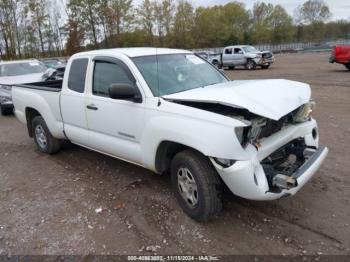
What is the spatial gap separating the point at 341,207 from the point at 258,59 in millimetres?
22152

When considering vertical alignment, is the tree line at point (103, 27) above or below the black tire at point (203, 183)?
above

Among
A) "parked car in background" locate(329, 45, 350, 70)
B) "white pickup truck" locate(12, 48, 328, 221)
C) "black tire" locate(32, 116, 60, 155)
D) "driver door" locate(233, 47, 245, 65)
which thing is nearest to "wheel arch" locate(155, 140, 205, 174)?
"white pickup truck" locate(12, 48, 328, 221)

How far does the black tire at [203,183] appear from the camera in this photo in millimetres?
3523

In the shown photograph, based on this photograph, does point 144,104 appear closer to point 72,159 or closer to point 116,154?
point 116,154

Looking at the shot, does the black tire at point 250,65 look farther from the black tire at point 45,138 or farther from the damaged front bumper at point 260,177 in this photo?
the damaged front bumper at point 260,177

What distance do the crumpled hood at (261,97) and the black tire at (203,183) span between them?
0.61 m

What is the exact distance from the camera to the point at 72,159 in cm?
618

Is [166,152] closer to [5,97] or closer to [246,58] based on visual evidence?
[5,97]

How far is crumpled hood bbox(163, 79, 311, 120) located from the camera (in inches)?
131

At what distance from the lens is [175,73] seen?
14.9ft

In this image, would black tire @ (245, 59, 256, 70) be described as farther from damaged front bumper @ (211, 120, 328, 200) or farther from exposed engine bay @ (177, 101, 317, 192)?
damaged front bumper @ (211, 120, 328, 200)

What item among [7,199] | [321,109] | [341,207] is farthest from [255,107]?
[321,109]

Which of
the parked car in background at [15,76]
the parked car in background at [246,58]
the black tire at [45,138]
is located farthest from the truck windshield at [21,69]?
the parked car in background at [246,58]

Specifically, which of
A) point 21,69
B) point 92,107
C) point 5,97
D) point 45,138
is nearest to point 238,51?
point 21,69
